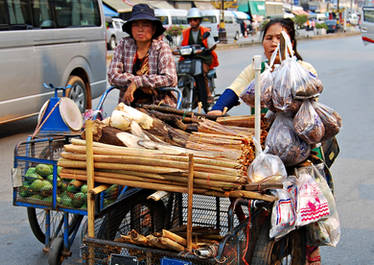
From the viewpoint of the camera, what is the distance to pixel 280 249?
3244 mm

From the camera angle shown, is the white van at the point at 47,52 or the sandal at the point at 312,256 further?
the white van at the point at 47,52

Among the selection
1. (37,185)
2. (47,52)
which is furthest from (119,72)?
(47,52)

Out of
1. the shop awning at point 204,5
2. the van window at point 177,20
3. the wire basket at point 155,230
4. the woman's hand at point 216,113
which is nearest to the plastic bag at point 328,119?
the wire basket at point 155,230

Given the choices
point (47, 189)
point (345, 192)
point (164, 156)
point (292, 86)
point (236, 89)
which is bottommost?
point (345, 192)

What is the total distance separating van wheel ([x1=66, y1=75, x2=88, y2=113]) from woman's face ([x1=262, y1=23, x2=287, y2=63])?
590cm

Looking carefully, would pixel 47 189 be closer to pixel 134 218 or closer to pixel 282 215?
pixel 134 218

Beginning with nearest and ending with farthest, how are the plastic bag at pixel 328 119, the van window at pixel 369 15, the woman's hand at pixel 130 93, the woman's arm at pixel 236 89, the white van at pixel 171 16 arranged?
1. the plastic bag at pixel 328 119
2. the woman's arm at pixel 236 89
3. the woman's hand at pixel 130 93
4. the van window at pixel 369 15
5. the white van at pixel 171 16

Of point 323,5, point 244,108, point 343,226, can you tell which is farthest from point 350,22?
point 343,226

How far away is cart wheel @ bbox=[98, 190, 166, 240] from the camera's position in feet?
10.3

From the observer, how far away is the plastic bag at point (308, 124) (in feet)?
9.88

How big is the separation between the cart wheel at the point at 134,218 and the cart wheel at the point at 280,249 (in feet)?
2.36

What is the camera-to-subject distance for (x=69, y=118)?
433 cm

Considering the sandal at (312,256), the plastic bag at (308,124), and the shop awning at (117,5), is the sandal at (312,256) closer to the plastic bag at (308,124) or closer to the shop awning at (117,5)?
the plastic bag at (308,124)

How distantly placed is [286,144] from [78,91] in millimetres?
6941
